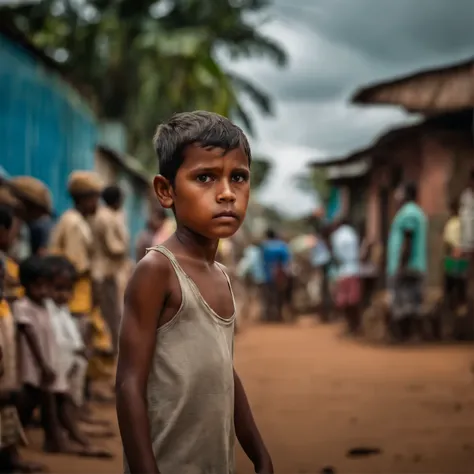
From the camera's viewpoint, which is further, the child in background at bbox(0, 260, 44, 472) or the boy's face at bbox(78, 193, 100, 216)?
the boy's face at bbox(78, 193, 100, 216)

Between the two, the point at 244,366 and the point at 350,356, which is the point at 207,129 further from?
the point at 350,356

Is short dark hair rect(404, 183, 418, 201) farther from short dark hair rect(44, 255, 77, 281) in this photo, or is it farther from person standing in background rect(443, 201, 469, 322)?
short dark hair rect(44, 255, 77, 281)

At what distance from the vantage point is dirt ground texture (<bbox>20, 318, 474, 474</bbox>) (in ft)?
15.2

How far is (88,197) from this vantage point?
20.3 ft

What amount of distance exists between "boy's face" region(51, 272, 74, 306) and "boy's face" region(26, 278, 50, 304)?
0.05 m

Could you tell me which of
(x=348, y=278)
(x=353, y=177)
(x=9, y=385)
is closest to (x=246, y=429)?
(x=9, y=385)

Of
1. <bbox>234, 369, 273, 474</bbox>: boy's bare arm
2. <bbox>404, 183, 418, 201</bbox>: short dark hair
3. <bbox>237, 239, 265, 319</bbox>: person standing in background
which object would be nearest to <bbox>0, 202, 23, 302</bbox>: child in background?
<bbox>234, 369, 273, 474</bbox>: boy's bare arm

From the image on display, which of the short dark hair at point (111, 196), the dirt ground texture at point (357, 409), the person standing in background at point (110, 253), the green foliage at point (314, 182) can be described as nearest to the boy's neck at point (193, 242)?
the dirt ground texture at point (357, 409)

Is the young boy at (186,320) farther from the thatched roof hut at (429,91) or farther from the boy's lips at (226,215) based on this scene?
the thatched roof hut at (429,91)

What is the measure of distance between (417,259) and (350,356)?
135 cm

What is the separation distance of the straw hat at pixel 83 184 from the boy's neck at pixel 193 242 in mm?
4128

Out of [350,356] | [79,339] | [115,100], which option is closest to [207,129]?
[79,339]

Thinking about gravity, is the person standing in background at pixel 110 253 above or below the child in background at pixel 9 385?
above

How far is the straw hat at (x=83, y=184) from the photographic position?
606 cm
